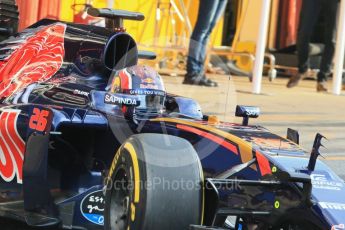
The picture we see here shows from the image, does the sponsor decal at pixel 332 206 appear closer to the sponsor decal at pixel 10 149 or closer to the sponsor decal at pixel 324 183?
the sponsor decal at pixel 324 183

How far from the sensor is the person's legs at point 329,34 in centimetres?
1106

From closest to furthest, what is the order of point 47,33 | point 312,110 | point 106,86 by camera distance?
point 106,86 → point 47,33 → point 312,110

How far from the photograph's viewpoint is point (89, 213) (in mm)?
4121

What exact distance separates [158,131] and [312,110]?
5.75 metres

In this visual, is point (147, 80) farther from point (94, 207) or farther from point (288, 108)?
point (288, 108)

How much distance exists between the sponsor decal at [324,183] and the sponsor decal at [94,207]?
47.3 inches

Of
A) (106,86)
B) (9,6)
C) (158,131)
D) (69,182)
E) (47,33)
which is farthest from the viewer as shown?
(9,6)

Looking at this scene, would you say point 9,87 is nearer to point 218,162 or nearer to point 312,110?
point 218,162

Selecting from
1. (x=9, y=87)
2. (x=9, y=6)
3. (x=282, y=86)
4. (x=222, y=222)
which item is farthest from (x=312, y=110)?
(x=222, y=222)

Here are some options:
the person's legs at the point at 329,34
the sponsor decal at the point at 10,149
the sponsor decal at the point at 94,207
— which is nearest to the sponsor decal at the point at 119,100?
the sponsor decal at the point at 94,207

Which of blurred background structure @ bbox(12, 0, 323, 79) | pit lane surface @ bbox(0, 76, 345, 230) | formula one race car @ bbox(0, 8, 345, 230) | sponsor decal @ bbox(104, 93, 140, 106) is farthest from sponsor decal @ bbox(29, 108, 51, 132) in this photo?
blurred background structure @ bbox(12, 0, 323, 79)

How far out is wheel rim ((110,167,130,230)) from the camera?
11.8ft

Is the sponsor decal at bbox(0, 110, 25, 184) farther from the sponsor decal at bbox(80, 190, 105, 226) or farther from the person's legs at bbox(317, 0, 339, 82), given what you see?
the person's legs at bbox(317, 0, 339, 82)

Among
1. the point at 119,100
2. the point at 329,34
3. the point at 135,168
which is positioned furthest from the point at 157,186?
the point at 329,34
